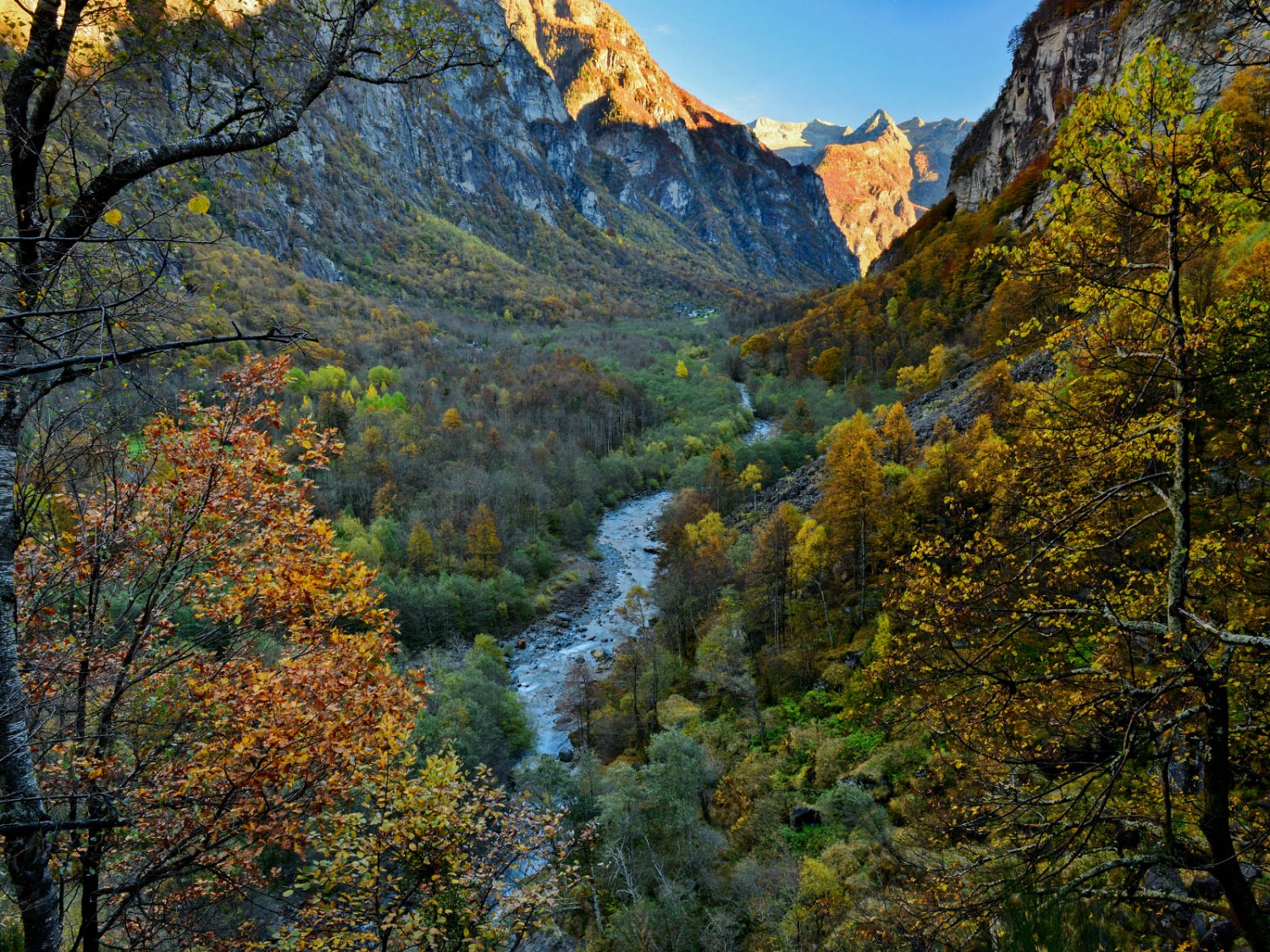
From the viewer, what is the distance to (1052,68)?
5422 centimetres

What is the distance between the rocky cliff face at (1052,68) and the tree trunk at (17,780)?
164ft

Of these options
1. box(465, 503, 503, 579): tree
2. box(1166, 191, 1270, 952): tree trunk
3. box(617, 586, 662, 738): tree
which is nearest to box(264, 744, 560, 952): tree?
box(1166, 191, 1270, 952): tree trunk

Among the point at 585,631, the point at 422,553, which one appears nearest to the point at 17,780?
the point at 585,631

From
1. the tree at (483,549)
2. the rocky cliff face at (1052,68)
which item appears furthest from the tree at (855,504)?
the rocky cliff face at (1052,68)

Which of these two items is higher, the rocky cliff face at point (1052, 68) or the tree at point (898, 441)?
the rocky cliff face at point (1052, 68)

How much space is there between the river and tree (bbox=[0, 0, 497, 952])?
24849mm

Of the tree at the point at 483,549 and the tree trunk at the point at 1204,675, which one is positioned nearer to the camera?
the tree trunk at the point at 1204,675

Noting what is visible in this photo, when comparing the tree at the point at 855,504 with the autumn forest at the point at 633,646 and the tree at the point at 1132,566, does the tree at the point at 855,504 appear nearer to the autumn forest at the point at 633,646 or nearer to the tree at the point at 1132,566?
the autumn forest at the point at 633,646

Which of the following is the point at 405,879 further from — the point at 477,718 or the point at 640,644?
the point at 640,644

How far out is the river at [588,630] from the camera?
2932cm

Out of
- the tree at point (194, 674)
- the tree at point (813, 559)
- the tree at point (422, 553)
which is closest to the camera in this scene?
the tree at point (194, 674)

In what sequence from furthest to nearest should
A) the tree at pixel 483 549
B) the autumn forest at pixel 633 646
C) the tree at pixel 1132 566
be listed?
the tree at pixel 483 549, the tree at pixel 1132 566, the autumn forest at pixel 633 646

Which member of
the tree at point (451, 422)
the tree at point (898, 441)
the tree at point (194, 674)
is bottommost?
the tree at point (898, 441)

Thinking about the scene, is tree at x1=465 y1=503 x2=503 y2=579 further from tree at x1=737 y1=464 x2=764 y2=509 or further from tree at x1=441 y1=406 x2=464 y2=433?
tree at x1=441 y1=406 x2=464 y2=433
